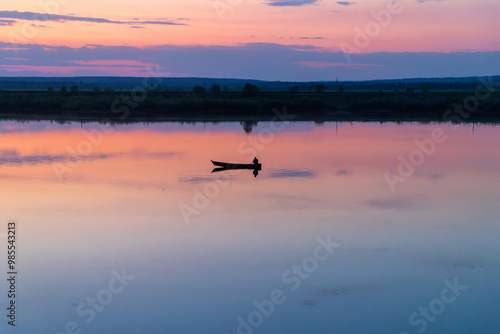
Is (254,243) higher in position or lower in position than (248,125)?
lower

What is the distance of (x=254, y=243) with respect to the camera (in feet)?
38.5

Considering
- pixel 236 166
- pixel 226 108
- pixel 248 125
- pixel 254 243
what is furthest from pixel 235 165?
pixel 226 108

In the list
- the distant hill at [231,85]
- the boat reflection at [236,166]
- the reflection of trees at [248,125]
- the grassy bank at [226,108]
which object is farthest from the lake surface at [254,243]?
the distant hill at [231,85]

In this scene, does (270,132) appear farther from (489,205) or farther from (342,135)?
(489,205)

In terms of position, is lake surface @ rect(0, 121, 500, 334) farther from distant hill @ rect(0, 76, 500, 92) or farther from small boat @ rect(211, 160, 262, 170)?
distant hill @ rect(0, 76, 500, 92)

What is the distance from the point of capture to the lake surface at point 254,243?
864 centimetres

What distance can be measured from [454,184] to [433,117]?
24.9 metres

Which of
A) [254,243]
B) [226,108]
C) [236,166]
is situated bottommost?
[254,243]

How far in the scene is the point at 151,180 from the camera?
17.9 metres

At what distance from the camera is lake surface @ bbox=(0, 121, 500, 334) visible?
864 centimetres

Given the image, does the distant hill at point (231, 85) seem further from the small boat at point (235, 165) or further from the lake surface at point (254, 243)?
the lake surface at point (254, 243)

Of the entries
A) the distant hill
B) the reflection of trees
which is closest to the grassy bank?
the reflection of trees

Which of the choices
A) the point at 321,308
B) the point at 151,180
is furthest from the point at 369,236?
the point at 151,180

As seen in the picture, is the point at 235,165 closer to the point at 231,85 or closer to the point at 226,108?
the point at 226,108
